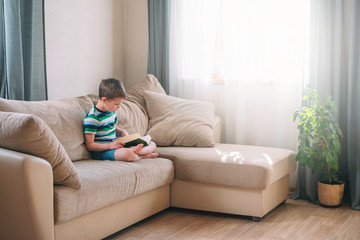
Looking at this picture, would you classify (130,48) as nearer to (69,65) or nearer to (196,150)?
(69,65)

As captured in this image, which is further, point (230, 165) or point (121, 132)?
point (121, 132)

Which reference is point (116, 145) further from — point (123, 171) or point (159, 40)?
point (159, 40)

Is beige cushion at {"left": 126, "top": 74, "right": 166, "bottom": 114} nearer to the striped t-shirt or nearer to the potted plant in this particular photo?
the striped t-shirt

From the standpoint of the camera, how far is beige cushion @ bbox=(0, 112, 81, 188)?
2.09 m

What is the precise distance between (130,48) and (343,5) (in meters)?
2.11

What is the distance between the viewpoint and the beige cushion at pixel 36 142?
6.84ft

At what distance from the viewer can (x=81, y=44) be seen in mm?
3867

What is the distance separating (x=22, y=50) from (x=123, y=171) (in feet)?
4.07

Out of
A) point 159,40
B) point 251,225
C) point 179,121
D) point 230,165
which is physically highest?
point 159,40

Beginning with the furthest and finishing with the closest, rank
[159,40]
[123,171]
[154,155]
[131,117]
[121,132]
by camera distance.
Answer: [159,40] < [131,117] < [121,132] < [154,155] < [123,171]

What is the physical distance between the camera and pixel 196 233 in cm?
275

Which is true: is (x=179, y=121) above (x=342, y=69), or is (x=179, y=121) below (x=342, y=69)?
below

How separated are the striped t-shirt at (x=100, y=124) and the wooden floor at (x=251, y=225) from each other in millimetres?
637

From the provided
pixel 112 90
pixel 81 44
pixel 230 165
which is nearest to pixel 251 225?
pixel 230 165
